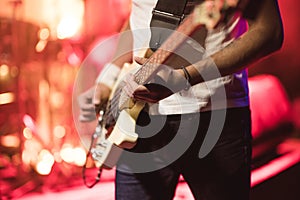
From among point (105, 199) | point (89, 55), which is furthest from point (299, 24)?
point (105, 199)

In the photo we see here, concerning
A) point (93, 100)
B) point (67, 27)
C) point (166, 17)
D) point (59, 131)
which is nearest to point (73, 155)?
point (59, 131)

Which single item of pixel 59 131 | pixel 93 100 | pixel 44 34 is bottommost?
pixel 59 131

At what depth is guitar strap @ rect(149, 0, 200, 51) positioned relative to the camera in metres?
0.93

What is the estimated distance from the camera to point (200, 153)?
3.46 feet

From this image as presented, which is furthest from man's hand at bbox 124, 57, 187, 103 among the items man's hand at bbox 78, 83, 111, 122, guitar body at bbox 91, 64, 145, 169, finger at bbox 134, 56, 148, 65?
man's hand at bbox 78, 83, 111, 122

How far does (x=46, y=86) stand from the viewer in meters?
2.68

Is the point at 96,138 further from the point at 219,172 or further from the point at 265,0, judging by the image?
the point at 265,0

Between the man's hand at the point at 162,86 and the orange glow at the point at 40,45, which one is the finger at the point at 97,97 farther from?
the orange glow at the point at 40,45

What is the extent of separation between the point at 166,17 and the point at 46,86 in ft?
5.99

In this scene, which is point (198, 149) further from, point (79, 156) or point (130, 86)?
point (79, 156)

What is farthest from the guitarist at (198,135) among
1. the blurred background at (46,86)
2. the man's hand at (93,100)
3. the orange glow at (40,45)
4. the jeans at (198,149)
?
the orange glow at (40,45)

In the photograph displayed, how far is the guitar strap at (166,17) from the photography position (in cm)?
93

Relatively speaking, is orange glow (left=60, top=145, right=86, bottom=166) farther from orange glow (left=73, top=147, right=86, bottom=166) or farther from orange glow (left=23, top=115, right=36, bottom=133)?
orange glow (left=23, top=115, right=36, bottom=133)

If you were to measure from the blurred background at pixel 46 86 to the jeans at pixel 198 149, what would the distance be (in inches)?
58.9
